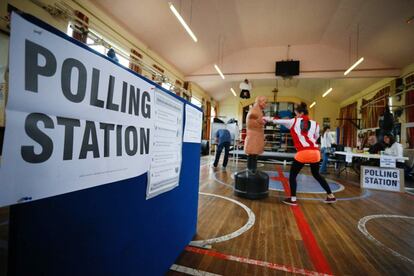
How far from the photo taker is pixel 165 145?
3.81ft

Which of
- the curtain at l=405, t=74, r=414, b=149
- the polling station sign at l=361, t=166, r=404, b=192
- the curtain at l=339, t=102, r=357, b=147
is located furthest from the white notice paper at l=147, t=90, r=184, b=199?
the curtain at l=339, t=102, r=357, b=147

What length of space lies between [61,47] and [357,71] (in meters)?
11.6

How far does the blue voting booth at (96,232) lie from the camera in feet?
1.71

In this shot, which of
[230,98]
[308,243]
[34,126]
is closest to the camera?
[34,126]

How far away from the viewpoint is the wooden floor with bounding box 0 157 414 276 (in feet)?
4.85

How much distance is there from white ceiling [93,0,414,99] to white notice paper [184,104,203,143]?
6.23 m

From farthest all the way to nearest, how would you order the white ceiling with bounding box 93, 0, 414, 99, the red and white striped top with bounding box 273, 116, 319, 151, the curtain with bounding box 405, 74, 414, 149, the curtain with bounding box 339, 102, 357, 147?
the curtain with bounding box 339, 102, 357, 147
the curtain with bounding box 405, 74, 414, 149
the white ceiling with bounding box 93, 0, 414, 99
the red and white striped top with bounding box 273, 116, 319, 151

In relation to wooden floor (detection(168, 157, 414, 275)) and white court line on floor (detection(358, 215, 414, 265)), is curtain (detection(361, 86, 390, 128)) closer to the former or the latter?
wooden floor (detection(168, 157, 414, 275))

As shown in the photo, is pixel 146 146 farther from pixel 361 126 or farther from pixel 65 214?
pixel 361 126

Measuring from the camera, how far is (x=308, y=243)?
A: 1.85 meters

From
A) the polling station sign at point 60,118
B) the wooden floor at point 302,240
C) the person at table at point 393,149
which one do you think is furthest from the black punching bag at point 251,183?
the person at table at point 393,149

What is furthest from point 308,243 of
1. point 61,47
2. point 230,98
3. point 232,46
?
point 230,98

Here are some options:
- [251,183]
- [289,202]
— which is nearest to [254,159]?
[251,183]

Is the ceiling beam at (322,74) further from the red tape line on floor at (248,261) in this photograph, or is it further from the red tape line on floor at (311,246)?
the red tape line on floor at (248,261)
